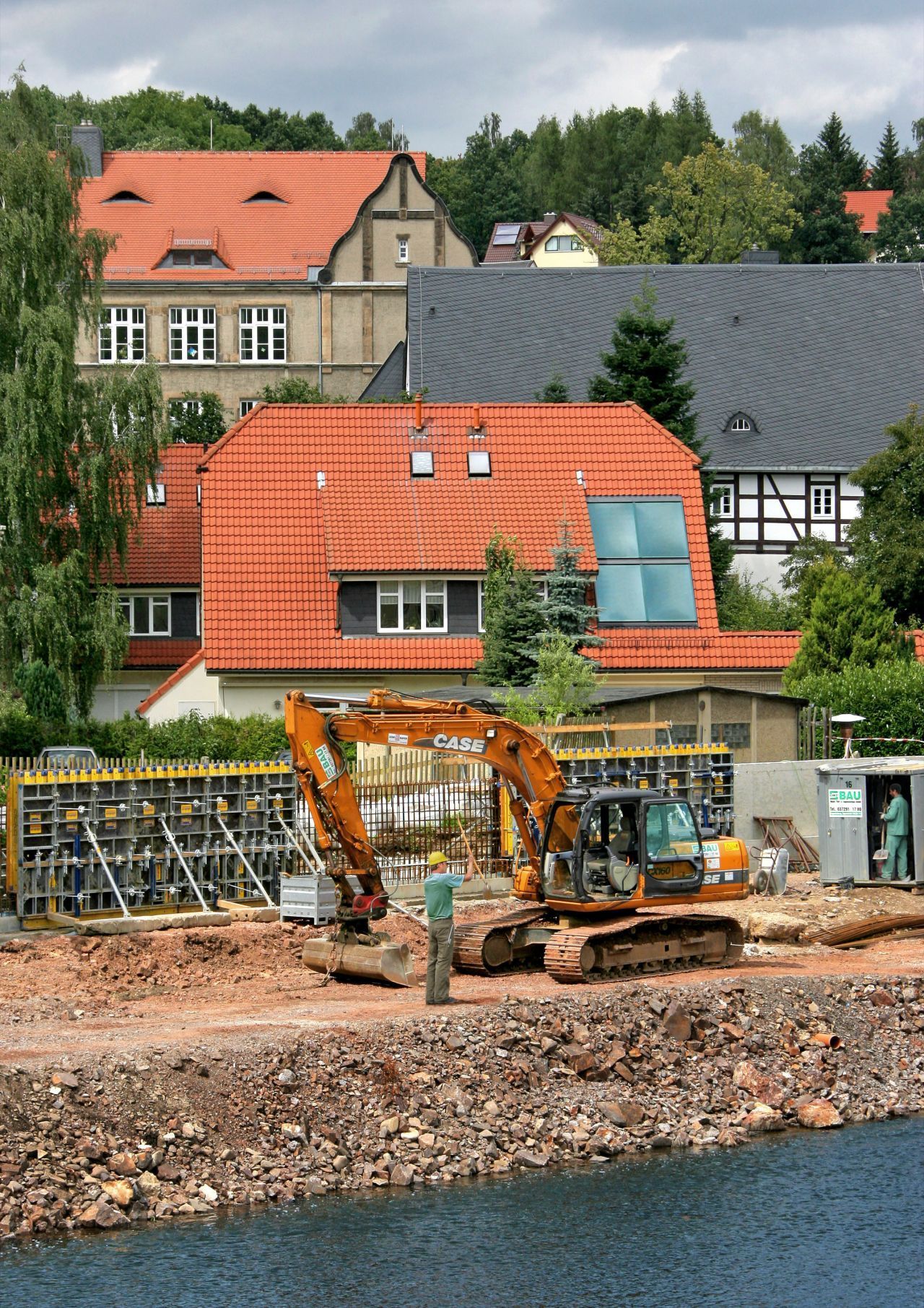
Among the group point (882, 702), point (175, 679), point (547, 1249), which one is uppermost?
point (175, 679)

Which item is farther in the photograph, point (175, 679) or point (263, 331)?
point (263, 331)

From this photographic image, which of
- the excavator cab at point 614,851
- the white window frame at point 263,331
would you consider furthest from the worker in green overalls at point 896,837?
the white window frame at point 263,331

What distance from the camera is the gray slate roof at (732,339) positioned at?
5969 centimetres

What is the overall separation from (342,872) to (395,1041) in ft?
9.64

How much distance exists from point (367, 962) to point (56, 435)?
23.1 m

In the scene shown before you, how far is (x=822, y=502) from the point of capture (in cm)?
5750

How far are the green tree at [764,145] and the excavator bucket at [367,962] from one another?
3964 inches

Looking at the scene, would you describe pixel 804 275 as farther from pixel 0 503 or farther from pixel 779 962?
pixel 779 962

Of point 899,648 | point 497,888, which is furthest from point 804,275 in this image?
point 497,888

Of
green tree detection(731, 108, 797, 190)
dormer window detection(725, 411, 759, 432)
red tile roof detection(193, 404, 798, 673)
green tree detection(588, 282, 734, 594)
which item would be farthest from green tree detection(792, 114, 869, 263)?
red tile roof detection(193, 404, 798, 673)

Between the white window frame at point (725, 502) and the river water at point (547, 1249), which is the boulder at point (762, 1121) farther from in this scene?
the white window frame at point (725, 502)

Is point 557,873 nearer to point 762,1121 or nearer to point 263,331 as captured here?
point 762,1121

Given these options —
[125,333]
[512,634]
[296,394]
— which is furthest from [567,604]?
[125,333]

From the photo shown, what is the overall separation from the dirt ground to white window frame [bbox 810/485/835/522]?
2988 cm
